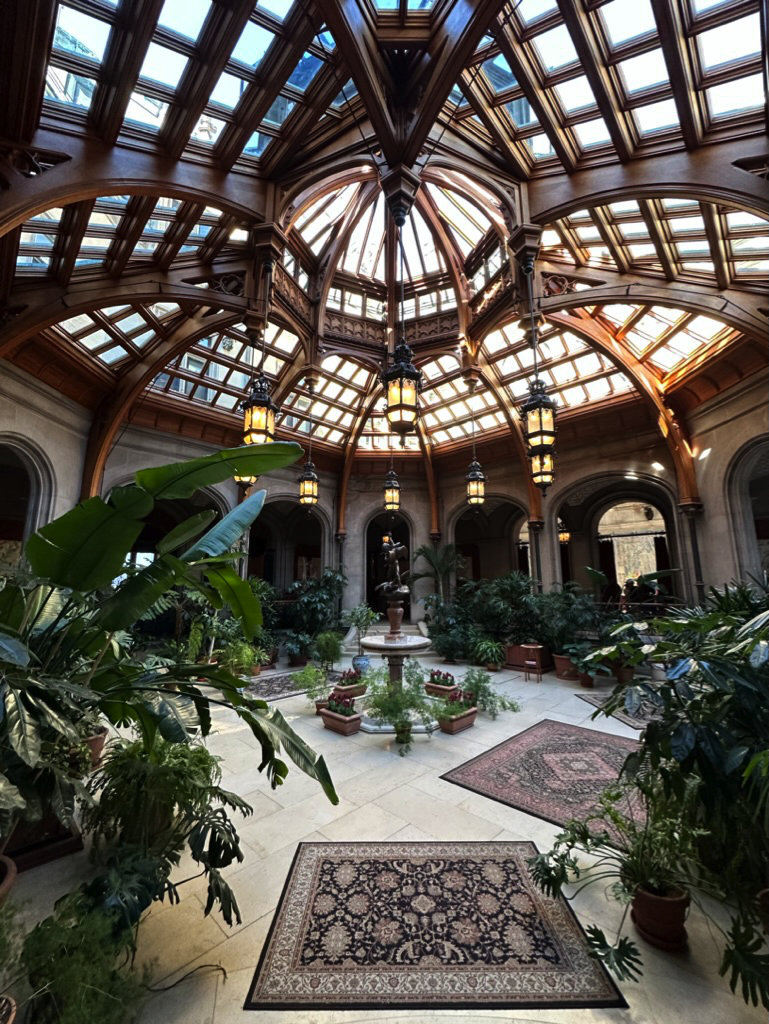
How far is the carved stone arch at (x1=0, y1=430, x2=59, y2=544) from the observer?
789 cm

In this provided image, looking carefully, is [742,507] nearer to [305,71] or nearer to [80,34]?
[305,71]

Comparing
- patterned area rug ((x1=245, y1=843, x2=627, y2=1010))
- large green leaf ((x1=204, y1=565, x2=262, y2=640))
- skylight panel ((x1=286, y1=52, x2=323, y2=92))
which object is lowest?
patterned area rug ((x1=245, y1=843, x2=627, y2=1010))

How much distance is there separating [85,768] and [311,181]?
722cm

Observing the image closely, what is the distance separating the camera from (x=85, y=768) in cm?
316

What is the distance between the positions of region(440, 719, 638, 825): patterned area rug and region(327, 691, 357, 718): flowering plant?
1748 millimetres

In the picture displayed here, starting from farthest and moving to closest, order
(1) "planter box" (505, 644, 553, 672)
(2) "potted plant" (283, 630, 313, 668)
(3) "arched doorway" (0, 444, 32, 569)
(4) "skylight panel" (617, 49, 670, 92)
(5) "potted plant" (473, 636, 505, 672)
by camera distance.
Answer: (3) "arched doorway" (0, 444, 32, 569) < (2) "potted plant" (283, 630, 313, 668) < (1) "planter box" (505, 644, 553, 672) < (5) "potted plant" (473, 636, 505, 672) < (4) "skylight panel" (617, 49, 670, 92)

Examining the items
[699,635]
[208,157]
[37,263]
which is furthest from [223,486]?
[699,635]

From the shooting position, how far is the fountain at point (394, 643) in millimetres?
5543

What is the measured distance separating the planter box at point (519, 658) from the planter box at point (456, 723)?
419 centimetres

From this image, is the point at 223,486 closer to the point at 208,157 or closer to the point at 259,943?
the point at 208,157

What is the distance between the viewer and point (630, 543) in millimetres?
20078

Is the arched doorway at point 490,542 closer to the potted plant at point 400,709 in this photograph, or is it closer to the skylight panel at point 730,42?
the potted plant at point 400,709

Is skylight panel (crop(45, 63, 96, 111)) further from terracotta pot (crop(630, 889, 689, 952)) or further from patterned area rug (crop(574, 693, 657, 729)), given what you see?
patterned area rug (crop(574, 693, 657, 729))

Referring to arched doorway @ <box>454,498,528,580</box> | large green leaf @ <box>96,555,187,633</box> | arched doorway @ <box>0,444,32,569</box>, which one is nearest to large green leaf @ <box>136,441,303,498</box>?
large green leaf @ <box>96,555,187,633</box>
